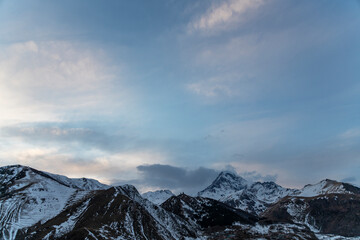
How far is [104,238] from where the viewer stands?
655ft

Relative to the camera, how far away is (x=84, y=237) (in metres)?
196

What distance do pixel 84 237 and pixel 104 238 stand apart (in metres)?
14.2
